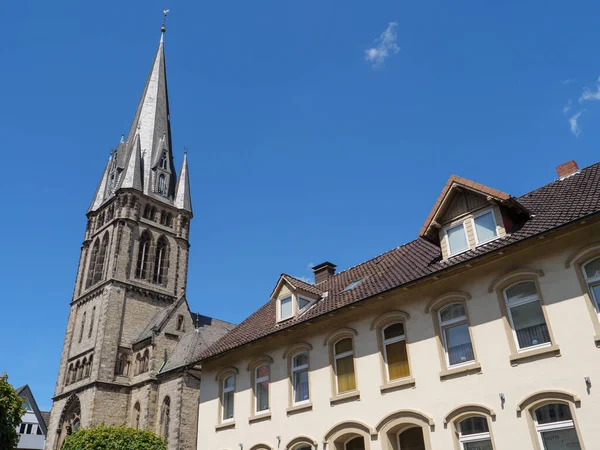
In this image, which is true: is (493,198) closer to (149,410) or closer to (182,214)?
(149,410)

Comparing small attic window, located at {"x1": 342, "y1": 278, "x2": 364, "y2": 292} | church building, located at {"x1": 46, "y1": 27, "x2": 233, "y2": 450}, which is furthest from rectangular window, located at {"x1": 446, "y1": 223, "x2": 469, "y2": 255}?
church building, located at {"x1": 46, "y1": 27, "x2": 233, "y2": 450}

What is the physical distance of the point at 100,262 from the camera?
1954 inches

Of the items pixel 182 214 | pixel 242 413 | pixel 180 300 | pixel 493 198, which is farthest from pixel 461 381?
pixel 182 214

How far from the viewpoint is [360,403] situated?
1570cm

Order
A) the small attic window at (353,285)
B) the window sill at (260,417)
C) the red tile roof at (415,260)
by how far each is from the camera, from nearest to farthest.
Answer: the red tile roof at (415,260) < the window sill at (260,417) < the small attic window at (353,285)

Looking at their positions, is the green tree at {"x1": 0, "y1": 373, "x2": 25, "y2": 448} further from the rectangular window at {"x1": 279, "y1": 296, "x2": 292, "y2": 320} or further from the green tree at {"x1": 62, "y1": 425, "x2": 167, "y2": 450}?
the rectangular window at {"x1": 279, "y1": 296, "x2": 292, "y2": 320}

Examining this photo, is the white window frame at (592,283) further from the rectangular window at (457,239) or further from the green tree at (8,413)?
the green tree at (8,413)

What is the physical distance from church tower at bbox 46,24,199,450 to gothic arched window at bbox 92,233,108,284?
12 cm

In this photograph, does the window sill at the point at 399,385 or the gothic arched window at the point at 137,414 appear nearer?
the window sill at the point at 399,385

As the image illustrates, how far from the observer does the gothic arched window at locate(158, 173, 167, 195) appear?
55469 mm

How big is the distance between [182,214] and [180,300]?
41.8ft

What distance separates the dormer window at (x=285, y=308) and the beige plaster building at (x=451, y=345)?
0.19 feet

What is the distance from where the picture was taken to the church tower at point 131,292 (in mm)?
39750

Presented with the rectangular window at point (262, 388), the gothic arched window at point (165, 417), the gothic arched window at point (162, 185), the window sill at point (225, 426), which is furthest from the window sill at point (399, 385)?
the gothic arched window at point (162, 185)
